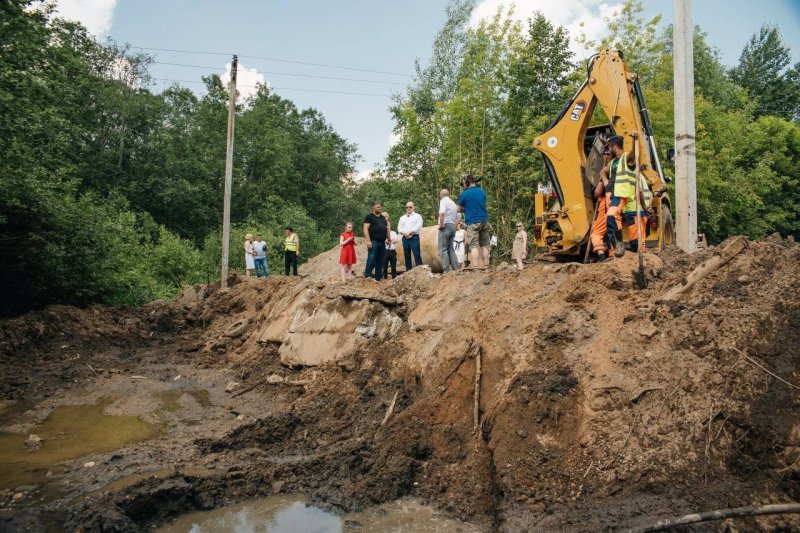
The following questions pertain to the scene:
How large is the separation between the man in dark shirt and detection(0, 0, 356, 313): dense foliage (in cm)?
766

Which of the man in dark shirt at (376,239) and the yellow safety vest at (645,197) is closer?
the yellow safety vest at (645,197)

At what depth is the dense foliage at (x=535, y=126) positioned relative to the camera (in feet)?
81.5

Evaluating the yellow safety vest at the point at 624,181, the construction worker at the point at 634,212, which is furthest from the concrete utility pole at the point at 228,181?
the yellow safety vest at the point at 624,181

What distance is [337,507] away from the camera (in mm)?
5918

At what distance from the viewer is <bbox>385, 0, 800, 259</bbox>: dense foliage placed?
24828 millimetres

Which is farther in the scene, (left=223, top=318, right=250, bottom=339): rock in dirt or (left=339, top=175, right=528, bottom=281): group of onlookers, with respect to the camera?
(left=223, top=318, right=250, bottom=339): rock in dirt

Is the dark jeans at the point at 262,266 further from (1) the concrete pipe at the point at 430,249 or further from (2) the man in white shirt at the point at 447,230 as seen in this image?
(2) the man in white shirt at the point at 447,230

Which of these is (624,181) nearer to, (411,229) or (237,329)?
(411,229)

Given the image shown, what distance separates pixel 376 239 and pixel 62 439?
711 cm

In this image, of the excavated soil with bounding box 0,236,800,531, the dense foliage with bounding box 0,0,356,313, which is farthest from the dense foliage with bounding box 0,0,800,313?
the excavated soil with bounding box 0,236,800,531

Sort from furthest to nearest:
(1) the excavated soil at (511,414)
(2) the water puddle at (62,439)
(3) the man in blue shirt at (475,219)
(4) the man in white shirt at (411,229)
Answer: (4) the man in white shirt at (411,229), (3) the man in blue shirt at (475,219), (2) the water puddle at (62,439), (1) the excavated soil at (511,414)

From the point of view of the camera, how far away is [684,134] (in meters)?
9.83

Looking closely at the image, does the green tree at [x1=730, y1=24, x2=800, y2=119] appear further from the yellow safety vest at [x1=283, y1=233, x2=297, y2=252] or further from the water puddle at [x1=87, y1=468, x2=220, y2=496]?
the water puddle at [x1=87, y1=468, x2=220, y2=496]

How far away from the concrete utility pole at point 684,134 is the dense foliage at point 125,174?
1320 centimetres
